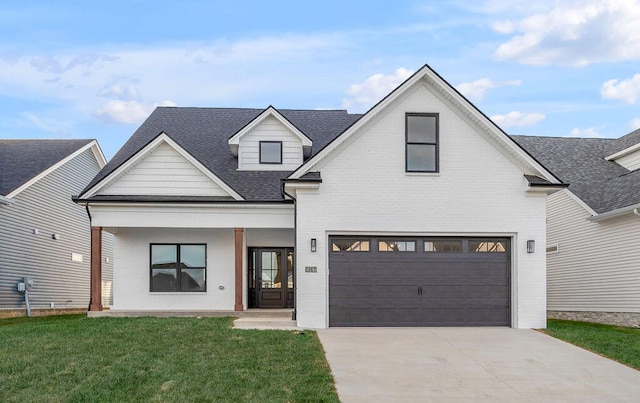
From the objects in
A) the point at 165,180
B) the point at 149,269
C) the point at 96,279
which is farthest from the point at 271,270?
the point at 96,279

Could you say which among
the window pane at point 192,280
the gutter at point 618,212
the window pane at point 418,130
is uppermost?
the window pane at point 418,130

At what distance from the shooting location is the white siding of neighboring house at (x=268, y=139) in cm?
1939

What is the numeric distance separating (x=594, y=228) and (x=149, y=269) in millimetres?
14501

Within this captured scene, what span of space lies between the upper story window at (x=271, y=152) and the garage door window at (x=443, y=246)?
21.0ft

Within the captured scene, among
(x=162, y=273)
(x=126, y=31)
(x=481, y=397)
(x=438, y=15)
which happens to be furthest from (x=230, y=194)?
(x=481, y=397)

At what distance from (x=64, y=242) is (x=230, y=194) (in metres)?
10.4

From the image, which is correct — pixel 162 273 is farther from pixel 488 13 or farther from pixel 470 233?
pixel 488 13

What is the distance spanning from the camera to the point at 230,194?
17.5 metres

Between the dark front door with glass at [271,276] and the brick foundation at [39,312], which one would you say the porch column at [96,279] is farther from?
the brick foundation at [39,312]

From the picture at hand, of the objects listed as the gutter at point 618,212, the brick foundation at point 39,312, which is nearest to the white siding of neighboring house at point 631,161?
the gutter at point 618,212

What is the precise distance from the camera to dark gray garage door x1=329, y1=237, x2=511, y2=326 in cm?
1498

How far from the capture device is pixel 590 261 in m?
19.7

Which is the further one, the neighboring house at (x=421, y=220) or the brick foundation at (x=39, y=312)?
the brick foundation at (x=39, y=312)

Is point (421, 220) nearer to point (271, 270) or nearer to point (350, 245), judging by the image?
point (350, 245)
